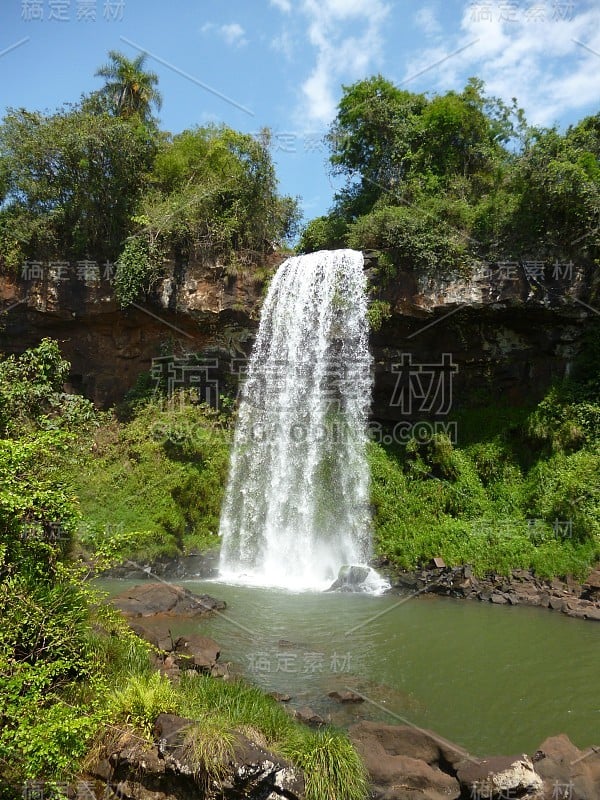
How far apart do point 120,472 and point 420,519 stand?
27.1ft

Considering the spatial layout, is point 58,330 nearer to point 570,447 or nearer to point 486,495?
point 486,495

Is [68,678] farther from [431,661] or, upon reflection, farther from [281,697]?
[431,661]

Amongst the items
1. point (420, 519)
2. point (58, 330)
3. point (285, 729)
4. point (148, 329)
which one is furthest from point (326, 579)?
point (58, 330)

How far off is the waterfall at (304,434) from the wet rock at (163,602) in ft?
10.5

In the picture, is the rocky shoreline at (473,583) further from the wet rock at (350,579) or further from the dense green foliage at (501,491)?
the wet rock at (350,579)

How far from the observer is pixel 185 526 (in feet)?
48.1

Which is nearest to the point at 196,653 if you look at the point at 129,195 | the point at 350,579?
the point at 350,579

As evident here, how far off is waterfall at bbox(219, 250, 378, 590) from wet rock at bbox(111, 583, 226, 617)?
3.20m

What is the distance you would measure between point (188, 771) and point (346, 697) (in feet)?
8.58

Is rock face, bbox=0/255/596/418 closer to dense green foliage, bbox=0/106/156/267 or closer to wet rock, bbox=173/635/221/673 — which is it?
dense green foliage, bbox=0/106/156/267

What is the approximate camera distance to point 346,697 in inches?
242

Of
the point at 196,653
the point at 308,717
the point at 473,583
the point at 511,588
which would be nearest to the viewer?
the point at 308,717

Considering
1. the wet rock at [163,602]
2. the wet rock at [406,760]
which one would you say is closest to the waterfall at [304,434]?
the wet rock at [163,602]

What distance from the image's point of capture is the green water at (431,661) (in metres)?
5.79
